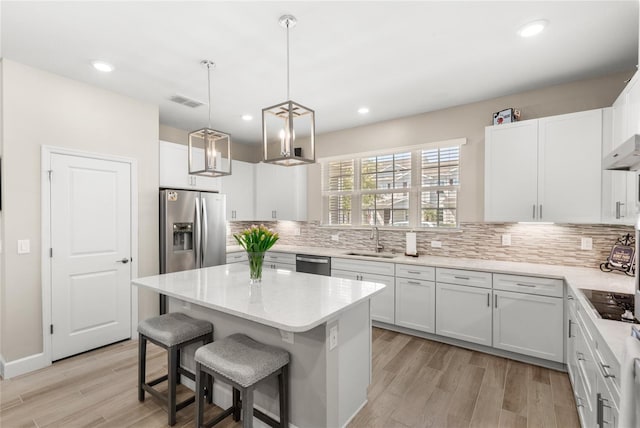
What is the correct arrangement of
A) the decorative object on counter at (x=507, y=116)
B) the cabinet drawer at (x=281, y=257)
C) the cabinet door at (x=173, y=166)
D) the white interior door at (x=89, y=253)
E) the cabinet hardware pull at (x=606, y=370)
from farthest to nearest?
the cabinet drawer at (x=281, y=257), the cabinet door at (x=173, y=166), the decorative object on counter at (x=507, y=116), the white interior door at (x=89, y=253), the cabinet hardware pull at (x=606, y=370)

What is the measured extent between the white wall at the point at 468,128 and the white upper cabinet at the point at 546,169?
0.34 meters

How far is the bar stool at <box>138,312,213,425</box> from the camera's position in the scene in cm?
207

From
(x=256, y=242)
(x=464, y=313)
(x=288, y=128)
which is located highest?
(x=288, y=128)

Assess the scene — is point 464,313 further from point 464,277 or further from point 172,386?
point 172,386

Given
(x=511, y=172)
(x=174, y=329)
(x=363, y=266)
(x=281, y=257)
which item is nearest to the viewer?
(x=174, y=329)

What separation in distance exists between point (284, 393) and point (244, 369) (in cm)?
37

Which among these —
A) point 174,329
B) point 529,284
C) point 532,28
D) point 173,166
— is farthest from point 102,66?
point 529,284

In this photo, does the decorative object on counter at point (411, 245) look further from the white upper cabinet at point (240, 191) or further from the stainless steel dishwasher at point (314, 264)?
the white upper cabinet at point (240, 191)

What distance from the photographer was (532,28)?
2.17m

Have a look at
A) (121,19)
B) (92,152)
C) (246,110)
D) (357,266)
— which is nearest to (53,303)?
(92,152)

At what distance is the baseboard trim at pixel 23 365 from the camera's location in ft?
8.77

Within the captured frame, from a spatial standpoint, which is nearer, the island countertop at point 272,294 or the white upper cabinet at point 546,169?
the island countertop at point 272,294

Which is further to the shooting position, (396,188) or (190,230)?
(396,188)

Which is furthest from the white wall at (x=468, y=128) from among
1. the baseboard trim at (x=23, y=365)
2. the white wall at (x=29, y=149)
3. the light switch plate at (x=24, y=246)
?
the baseboard trim at (x=23, y=365)
